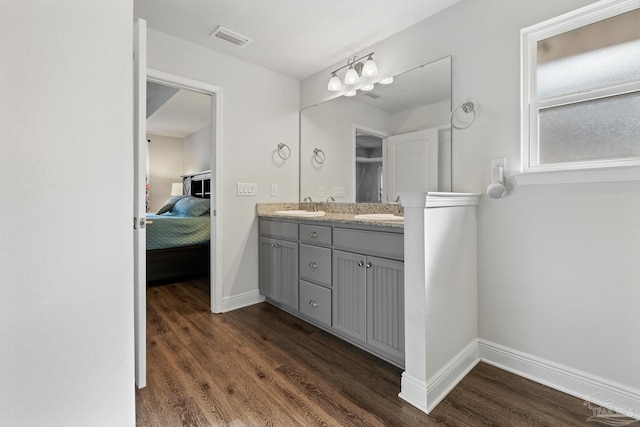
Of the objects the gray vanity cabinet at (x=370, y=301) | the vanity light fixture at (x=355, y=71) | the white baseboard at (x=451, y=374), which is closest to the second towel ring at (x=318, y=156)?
the vanity light fixture at (x=355, y=71)

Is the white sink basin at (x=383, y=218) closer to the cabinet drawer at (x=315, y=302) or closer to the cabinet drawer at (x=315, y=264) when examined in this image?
the cabinet drawer at (x=315, y=264)

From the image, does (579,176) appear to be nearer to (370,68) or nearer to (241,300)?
(370,68)

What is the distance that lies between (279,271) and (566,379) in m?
2.00

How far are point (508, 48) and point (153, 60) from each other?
7.94 feet

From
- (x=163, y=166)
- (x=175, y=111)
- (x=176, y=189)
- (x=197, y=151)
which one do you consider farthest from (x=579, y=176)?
(x=163, y=166)

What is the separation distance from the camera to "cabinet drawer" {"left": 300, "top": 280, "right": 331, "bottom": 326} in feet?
7.15

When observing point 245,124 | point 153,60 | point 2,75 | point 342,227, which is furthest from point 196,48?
point 2,75

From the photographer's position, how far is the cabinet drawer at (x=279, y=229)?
250 cm

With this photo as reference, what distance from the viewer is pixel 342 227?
2.04 metres

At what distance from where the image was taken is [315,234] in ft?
7.44

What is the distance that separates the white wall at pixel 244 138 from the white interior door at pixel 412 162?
1.15 meters

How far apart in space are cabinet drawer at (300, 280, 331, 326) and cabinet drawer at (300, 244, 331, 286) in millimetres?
61

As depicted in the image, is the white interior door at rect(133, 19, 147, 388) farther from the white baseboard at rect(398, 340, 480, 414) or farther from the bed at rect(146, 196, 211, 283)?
the bed at rect(146, 196, 211, 283)

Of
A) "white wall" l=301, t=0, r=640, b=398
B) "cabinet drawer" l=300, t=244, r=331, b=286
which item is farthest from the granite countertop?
"white wall" l=301, t=0, r=640, b=398
